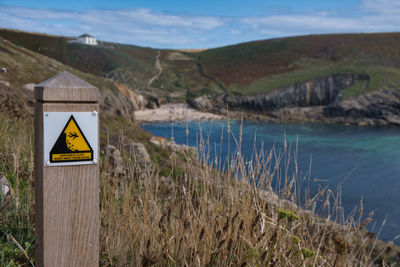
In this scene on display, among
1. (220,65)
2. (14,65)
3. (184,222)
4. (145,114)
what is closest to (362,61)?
(220,65)

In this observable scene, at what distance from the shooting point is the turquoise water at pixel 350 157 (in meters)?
12.1

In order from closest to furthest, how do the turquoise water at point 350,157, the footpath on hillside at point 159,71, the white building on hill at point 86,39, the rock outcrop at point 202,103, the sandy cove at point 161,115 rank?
the turquoise water at point 350,157, the sandy cove at point 161,115, the rock outcrop at point 202,103, the footpath on hillside at point 159,71, the white building on hill at point 86,39

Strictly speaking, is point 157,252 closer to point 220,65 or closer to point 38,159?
point 38,159

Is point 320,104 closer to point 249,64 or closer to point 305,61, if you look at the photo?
point 305,61

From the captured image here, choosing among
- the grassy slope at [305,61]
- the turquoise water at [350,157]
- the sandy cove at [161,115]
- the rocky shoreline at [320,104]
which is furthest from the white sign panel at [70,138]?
the grassy slope at [305,61]

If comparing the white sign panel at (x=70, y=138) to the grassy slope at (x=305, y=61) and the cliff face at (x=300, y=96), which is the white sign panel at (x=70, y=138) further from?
the grassy slope at (x=305, y=61)

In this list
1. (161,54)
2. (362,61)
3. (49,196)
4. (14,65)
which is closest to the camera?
(49,196)

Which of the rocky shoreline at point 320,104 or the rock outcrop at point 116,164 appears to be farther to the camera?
the rocky shoreline at point 320,104

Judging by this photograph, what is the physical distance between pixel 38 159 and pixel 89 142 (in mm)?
221

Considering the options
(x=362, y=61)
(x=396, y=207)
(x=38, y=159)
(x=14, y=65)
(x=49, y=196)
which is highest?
(x=362, y=61)

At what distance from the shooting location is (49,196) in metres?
1.44

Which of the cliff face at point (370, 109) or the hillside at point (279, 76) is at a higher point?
the hillside at point (279, 76)

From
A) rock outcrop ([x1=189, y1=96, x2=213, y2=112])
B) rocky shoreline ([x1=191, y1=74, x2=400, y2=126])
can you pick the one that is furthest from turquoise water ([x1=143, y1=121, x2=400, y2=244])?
rock outcrop ([x1=189, y1=96, x2=213, y2=112])

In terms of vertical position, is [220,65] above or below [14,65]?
above
